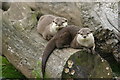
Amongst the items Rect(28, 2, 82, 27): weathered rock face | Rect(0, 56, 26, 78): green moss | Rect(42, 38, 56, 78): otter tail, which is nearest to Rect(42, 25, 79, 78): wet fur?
Rect(42, 38, 56, 78): otter tail

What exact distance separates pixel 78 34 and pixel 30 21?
1489 mm

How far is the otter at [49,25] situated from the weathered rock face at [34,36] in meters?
0.12

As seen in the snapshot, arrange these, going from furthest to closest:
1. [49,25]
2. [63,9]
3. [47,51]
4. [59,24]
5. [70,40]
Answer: [63,9] < [49,25] < [59,24] < [70,40] < [47,51]

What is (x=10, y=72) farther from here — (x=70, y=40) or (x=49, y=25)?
(x=70, y=40)

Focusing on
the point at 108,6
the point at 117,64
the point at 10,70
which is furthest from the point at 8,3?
the point at 117,64

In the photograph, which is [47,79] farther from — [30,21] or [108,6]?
[108,6]

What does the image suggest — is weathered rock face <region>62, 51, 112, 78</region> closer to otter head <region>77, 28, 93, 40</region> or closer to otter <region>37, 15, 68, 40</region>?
otter head <region>77, 28, 93, 40</region>

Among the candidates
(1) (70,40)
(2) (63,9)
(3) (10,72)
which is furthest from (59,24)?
(3) (10,72)

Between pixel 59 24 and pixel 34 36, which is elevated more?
pixel 59 24

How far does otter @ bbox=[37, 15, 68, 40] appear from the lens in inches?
211

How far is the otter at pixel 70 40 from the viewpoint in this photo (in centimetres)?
458

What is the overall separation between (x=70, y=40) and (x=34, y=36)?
781 millimetres

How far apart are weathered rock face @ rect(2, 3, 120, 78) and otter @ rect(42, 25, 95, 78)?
0.10m

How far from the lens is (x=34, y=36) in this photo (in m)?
5.45
